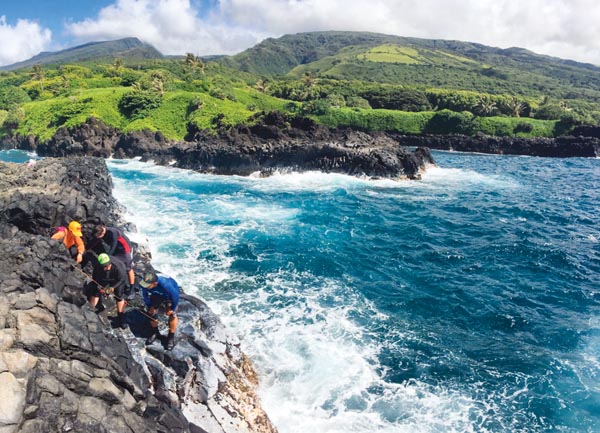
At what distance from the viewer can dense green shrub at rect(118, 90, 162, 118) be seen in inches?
2751

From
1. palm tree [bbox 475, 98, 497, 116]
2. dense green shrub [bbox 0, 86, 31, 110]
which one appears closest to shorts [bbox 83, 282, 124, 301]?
dense green shrub [bbox 0, 86, 31, 110]

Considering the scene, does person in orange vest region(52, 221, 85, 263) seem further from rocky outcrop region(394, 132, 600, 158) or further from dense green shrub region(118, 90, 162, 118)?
rocky outcrop region(394, 132, 600, 158)

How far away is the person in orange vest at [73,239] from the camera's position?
1595 centimetres

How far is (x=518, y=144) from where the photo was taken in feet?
277

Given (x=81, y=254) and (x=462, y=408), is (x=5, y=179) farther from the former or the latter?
(x=462, y=408)

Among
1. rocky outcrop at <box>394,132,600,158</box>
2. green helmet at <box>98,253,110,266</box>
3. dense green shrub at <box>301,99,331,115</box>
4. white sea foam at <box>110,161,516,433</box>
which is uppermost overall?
dense green shrub at <box>301,99,331,115</box>

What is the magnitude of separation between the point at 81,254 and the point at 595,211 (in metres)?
43.5

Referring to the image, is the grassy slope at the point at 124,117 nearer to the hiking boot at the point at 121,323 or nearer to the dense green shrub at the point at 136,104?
the dense green shrub at the point at 136,104

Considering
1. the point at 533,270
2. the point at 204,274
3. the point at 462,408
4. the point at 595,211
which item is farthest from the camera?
the point at 595,211

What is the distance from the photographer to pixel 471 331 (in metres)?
17.9

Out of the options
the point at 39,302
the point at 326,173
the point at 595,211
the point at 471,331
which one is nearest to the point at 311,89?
the point at 326,173

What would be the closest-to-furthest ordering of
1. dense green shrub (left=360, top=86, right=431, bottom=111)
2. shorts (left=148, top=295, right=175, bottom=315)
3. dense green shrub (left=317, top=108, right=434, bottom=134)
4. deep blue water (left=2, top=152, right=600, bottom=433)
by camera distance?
1. shorts (left=148, top=295, right=175, bottom=315)
2. deep blue water (left=2, top=152, right=600, bottom=433)
3. dense green shrub (left=317, top=108, right=434, bottom=134)
4. dense green shrub (left=360, top=86, right=431, bottom=111)

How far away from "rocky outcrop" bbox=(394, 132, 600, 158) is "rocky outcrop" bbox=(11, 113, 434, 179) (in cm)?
3244

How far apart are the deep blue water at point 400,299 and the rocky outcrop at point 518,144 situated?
157ft
